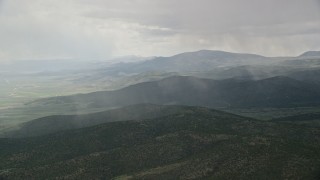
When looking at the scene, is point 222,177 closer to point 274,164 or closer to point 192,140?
point 274,164

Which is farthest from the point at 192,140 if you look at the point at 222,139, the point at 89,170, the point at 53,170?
the point at 53,170

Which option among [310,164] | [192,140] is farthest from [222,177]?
[192,140]

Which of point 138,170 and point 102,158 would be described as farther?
point 102,158

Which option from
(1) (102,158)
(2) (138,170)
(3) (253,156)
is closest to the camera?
(3) (253,156)

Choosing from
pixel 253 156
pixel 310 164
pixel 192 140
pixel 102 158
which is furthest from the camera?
pixel 192 140

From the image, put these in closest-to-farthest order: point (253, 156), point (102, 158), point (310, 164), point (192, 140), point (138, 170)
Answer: point (310, 164) → point (253, 156) → point (138, 170) → point (102, 158) → point (192, 140)

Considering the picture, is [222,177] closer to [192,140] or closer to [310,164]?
[310,164]

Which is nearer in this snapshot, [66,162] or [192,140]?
[66,162]

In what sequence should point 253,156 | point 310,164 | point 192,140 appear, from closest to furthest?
point 310,164 < point 253,156 < point 192,140
